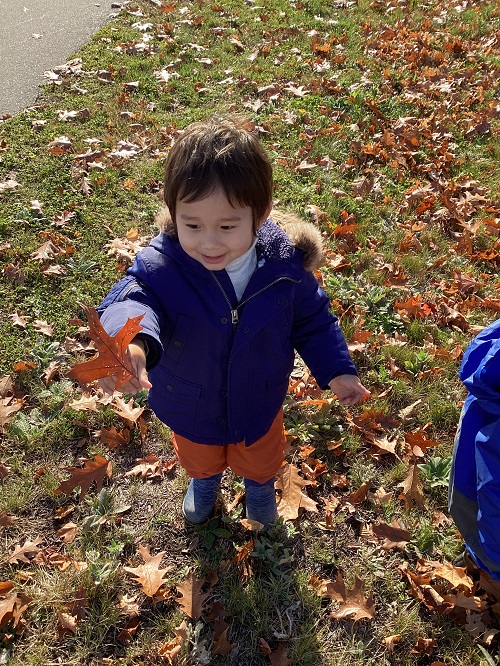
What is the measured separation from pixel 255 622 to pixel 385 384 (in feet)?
4.93

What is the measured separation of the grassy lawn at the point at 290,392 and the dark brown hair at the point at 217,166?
62.0 inches

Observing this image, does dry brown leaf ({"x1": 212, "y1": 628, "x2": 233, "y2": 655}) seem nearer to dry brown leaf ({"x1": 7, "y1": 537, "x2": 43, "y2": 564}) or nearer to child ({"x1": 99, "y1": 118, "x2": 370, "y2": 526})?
child ({"x1": 99, "y1": 118, "x2": 370, "y2": 526})

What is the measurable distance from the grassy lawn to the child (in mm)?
565

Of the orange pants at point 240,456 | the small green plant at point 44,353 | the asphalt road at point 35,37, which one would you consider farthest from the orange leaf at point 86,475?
the asphalt road at point 35,37

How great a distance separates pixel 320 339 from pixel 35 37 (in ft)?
21.6

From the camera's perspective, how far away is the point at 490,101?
18.1ft

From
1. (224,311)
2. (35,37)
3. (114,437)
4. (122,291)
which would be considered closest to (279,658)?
(114,437)

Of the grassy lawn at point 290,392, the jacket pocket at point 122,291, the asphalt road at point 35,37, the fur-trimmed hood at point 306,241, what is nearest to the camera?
the jacket pocket at point 122,291

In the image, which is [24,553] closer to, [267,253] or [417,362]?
[267,253]

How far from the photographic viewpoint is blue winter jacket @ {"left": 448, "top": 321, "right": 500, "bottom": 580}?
1912 mm

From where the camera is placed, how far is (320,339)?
6.53 ft

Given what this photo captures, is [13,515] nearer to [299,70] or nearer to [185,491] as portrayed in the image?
[185,491]

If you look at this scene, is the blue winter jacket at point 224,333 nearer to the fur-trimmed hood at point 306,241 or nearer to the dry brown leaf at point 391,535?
the fur-trimmed hood at point 306,241

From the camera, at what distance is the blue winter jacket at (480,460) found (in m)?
1.91
